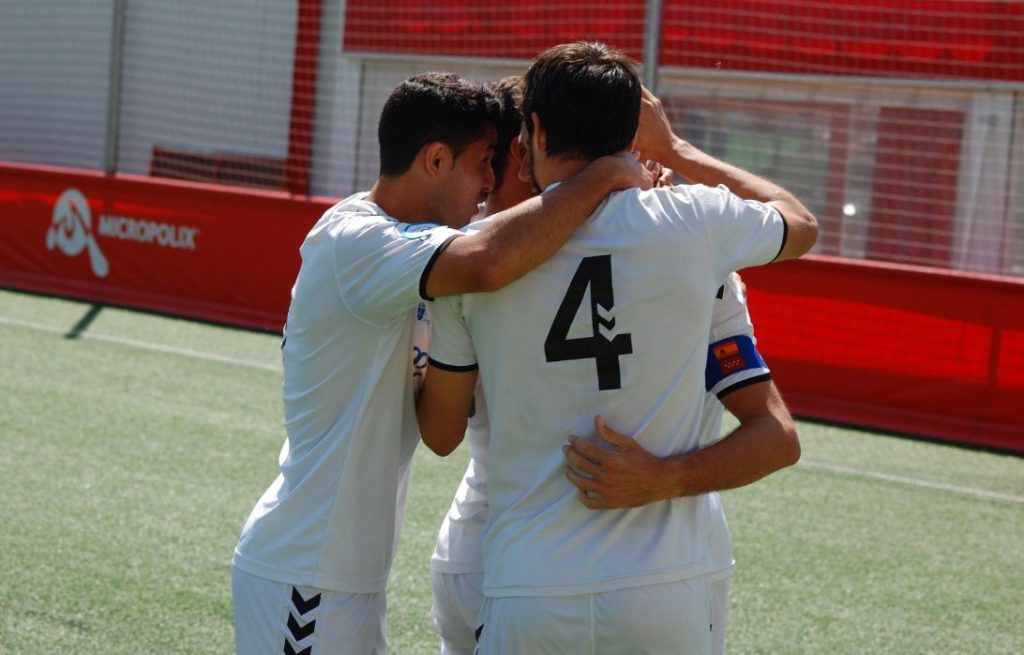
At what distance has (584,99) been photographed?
212 cm

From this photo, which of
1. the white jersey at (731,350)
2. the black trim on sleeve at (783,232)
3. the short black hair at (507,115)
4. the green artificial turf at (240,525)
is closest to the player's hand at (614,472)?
the white jersey at (731,350)

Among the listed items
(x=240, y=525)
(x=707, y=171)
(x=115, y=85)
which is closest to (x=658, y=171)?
(x=707, y=171)

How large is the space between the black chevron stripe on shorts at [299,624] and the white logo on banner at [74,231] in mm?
9114

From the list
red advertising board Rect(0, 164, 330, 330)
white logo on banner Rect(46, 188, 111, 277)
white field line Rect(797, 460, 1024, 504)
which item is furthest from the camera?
white logo on banner Rect(46, 188, 111, 277)

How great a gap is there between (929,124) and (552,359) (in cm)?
993

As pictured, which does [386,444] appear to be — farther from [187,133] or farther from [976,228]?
[187,133]

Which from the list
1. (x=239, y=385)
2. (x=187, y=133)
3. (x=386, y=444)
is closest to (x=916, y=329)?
(x=239, y=385)

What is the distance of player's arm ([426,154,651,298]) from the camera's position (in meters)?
2.09

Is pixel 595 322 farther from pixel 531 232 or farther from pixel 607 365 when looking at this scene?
pixel 531 232

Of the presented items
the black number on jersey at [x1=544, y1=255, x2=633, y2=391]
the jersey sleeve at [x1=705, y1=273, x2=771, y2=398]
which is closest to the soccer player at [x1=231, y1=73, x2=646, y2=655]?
the black number on jersey at [x1=544, y1=255, x2=633, y2=391]

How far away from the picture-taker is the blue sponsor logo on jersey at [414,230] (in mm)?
2273

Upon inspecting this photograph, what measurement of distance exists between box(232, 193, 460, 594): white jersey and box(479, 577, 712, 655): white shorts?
0.42m

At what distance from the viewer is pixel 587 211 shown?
2.11 meters

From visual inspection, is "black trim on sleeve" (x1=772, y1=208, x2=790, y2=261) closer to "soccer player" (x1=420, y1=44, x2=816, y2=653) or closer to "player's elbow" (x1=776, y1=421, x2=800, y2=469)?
"soccer player" (x1=420, y1=44, x2=816, y2=653)
